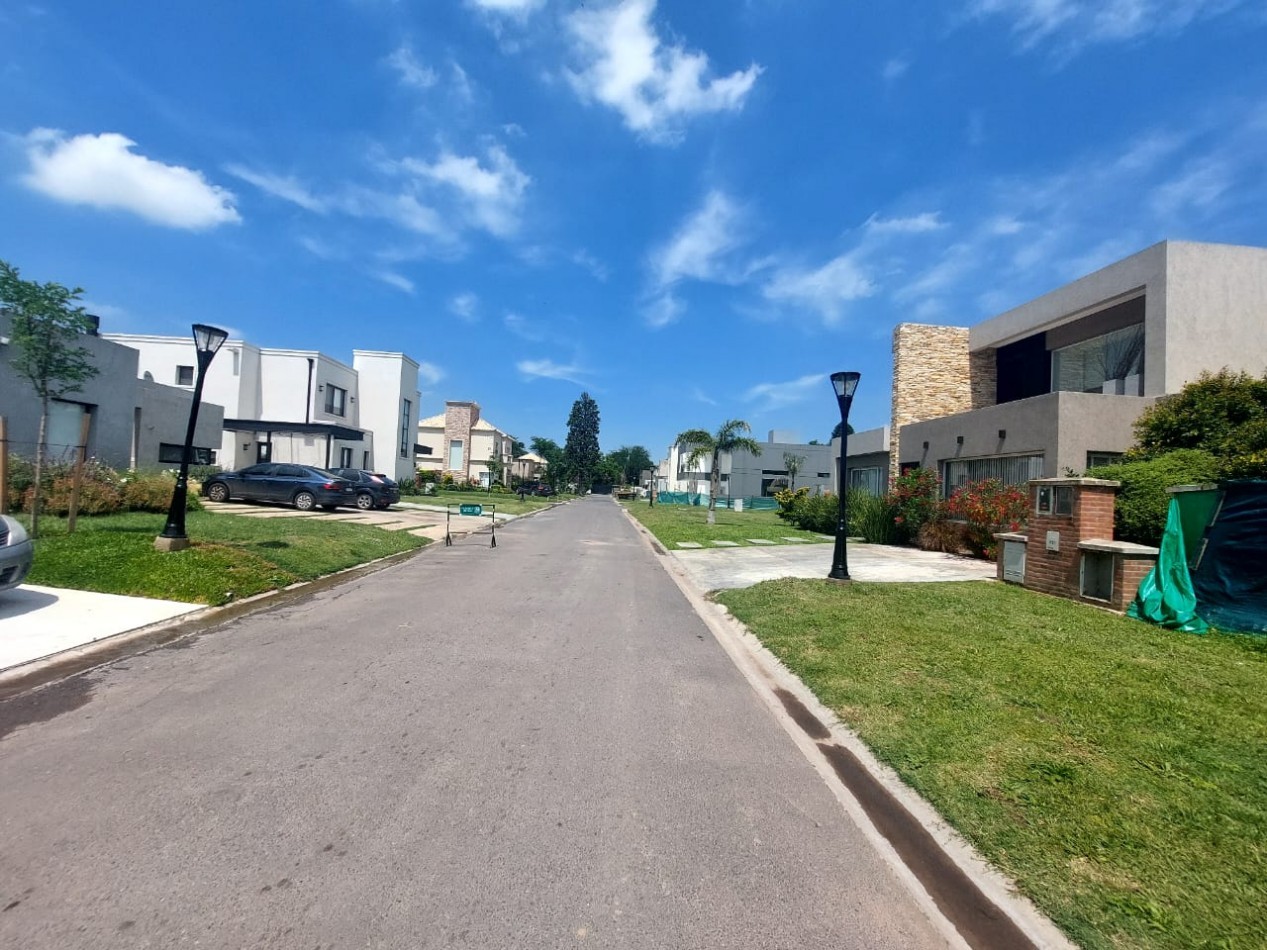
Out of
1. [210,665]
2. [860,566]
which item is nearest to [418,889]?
[210,665]

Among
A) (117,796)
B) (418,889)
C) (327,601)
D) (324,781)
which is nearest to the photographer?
(418,889)

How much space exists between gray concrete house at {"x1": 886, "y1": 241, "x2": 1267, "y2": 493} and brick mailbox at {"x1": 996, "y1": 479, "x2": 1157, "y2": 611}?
581 cm

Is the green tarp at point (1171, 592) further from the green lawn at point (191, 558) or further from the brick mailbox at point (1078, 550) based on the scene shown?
the green lawn at point (191, 558)

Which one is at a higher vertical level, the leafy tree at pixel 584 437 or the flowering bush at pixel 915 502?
the leafy tree at pixel 584 437

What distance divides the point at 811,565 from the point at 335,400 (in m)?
34.5

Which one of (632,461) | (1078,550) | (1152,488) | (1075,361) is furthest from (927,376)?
(632,461)

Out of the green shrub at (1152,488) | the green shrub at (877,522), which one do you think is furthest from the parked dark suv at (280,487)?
the green shrub at (1152,488)

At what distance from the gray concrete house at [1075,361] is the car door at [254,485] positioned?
21.8 metres

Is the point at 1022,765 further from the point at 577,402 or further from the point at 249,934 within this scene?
the point at 577,402

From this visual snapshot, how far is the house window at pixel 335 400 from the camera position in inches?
1524

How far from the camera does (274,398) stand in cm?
3625

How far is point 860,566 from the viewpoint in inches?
534

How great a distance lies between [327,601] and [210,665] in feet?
10.1

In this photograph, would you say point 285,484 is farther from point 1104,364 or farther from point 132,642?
point 1104,364
